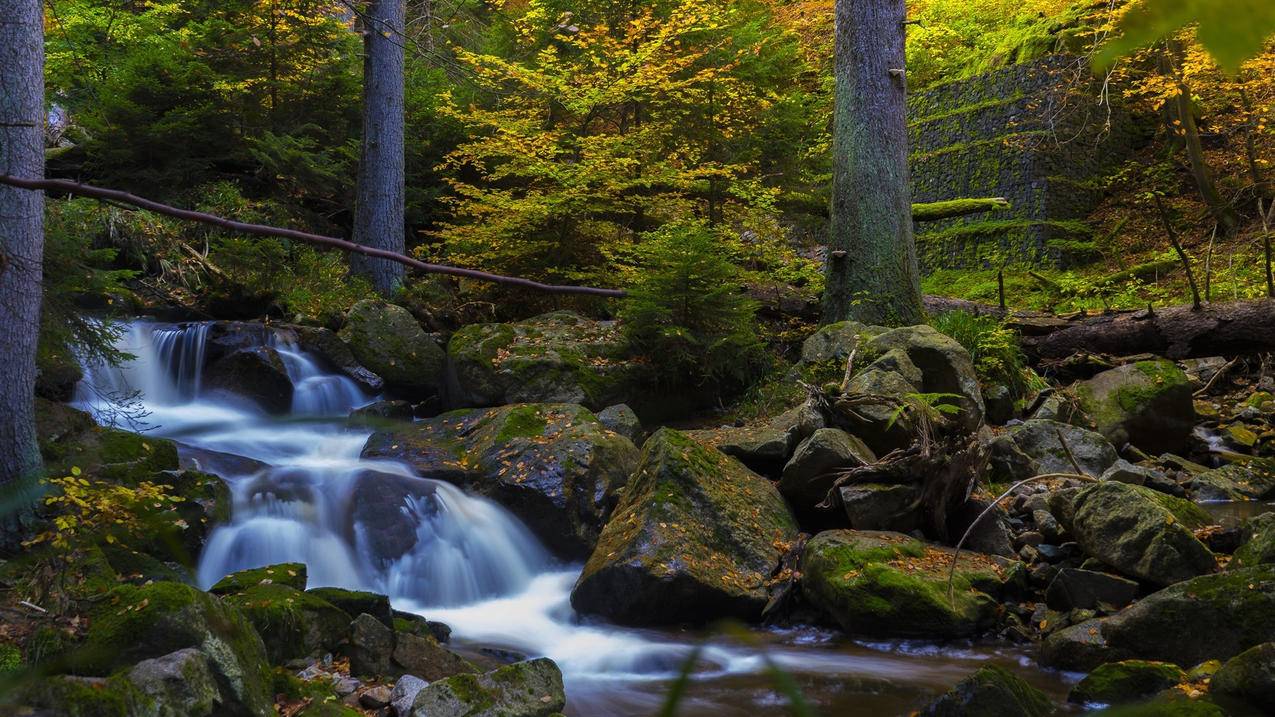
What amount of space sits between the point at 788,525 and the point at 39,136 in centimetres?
563

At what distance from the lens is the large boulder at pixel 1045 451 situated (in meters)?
7.68

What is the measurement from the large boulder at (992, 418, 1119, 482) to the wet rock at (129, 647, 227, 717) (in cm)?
649

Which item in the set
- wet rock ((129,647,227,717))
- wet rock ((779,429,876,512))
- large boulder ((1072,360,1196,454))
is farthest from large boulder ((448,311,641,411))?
wet rock ((129,647,227,717))

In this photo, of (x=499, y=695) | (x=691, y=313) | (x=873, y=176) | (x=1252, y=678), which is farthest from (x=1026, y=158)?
(x=499, y=695)

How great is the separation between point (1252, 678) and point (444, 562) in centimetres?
523

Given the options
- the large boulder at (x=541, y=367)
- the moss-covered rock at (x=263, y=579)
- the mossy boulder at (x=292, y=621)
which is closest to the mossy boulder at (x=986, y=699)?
the mossy boulder at (x=292, y=621)

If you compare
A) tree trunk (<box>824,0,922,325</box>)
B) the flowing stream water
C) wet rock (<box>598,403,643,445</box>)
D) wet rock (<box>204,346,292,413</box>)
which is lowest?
the flowing stream water

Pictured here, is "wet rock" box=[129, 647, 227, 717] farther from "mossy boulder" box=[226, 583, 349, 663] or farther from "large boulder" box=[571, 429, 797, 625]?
"large boulder" box=[571, 429, 797, 625]

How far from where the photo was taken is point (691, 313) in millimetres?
9391

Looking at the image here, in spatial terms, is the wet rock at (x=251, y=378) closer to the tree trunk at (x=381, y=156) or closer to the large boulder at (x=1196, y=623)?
the tree trunk at (x=381, y=156)

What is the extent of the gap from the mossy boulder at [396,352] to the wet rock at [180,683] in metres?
7.25

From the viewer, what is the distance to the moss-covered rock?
508 cm

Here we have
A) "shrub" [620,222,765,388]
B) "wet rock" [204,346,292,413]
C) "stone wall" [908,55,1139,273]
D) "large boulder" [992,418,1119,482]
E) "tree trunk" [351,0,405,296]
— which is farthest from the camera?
"stone wall" [908,55,1139,273]

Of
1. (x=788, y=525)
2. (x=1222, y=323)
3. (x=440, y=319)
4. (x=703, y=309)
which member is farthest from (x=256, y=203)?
(x=1222, y=323)
